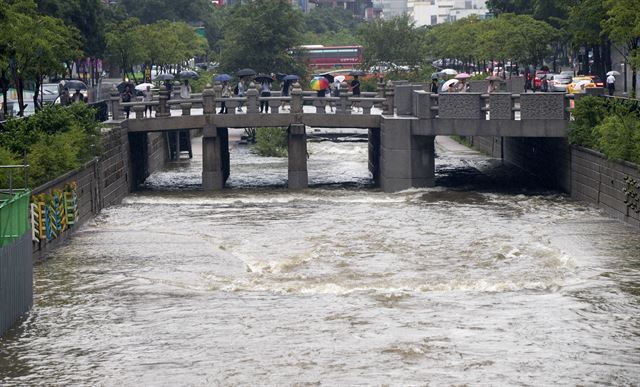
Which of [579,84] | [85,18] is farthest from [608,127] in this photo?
[85,18]

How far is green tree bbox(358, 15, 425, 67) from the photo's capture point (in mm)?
93812

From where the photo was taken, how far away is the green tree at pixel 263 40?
87.6m

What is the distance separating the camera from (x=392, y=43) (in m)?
95.0

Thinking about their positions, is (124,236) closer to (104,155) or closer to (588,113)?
(104,155)

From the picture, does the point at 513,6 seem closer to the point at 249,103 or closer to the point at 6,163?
the point at 249,103

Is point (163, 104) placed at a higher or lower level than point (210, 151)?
higher

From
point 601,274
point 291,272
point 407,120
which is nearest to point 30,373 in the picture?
point 291,272

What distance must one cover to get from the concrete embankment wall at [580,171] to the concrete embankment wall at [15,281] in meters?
15.5

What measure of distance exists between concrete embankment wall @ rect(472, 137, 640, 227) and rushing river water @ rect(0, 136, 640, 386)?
69 cm

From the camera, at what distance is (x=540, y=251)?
3083 cm

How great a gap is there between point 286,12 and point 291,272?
62.1 metres

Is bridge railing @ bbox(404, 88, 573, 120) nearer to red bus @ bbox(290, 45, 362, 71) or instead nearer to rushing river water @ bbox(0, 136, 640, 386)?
rushing river water @ bbox(0, 136, 640, 386)

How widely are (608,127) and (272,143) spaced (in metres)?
29.6

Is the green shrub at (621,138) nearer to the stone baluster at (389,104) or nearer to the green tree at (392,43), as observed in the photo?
the stone baluster at (389,104)
